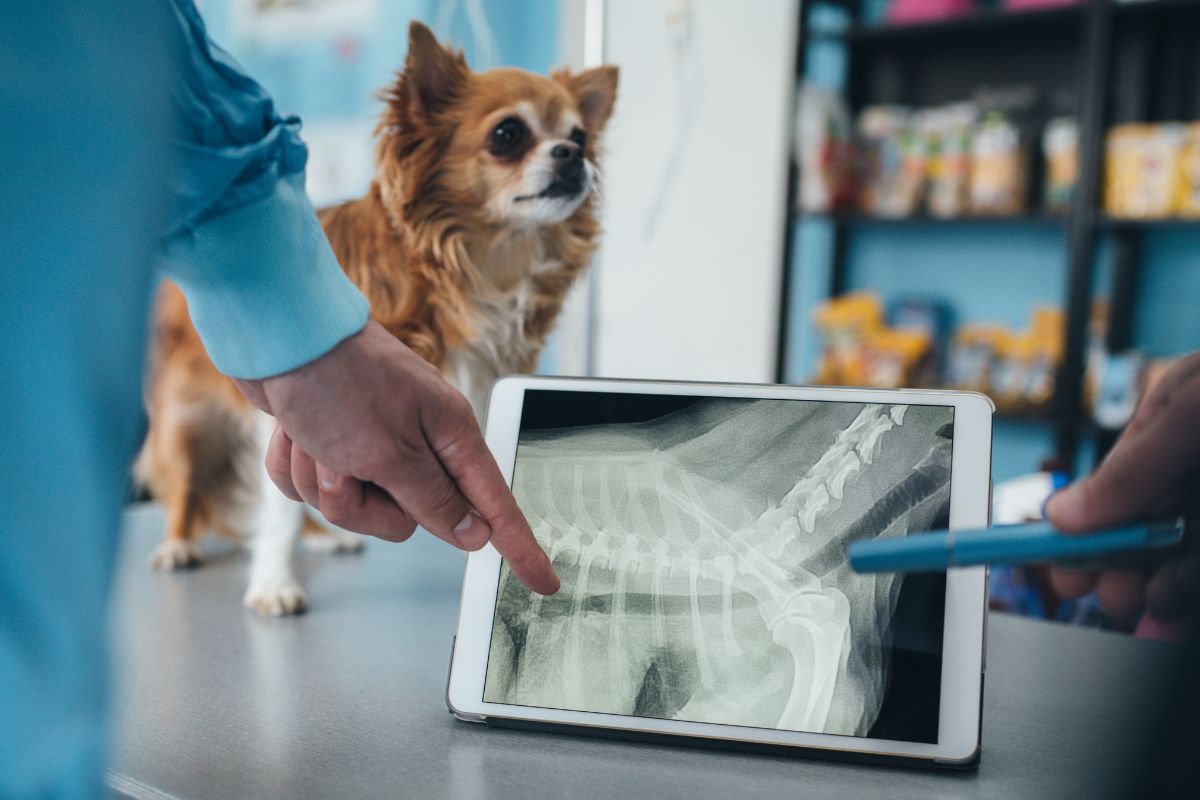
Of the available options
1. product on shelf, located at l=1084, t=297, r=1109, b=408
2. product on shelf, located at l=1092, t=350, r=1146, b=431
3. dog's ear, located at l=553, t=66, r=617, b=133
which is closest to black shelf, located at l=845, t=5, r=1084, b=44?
product on shelf, located at l=1084, t=297, r=1109, b=408

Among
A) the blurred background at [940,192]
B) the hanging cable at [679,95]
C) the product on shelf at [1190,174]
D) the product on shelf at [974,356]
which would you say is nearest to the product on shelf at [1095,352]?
the blurred background at [940,192]

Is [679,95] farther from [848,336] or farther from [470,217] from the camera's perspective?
[848,336]

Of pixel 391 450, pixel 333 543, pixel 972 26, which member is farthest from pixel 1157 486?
pixel 972 26

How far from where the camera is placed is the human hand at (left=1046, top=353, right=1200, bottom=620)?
0.33m

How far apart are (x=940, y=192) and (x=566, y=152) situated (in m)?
1.76

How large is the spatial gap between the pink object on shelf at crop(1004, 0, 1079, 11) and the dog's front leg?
193cm

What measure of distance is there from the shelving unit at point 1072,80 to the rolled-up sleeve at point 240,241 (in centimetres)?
148

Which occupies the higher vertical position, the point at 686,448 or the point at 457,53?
the point at 457,53

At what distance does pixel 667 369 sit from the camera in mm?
956

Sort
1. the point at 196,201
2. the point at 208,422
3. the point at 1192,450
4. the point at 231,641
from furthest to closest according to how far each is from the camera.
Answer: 1. the point at 208,422
2. the point at 231,641
3. the point at 196,201
4. the point at 1192,450

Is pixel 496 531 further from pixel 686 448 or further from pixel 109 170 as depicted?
pixel 109 170

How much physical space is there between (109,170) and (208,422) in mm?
554

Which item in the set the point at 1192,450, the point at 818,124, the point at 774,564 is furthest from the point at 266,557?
the point at 818,124

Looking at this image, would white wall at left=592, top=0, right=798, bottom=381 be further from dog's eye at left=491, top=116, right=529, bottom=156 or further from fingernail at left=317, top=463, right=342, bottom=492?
fingernail at left=317, top=463, right=342, bottom=492
